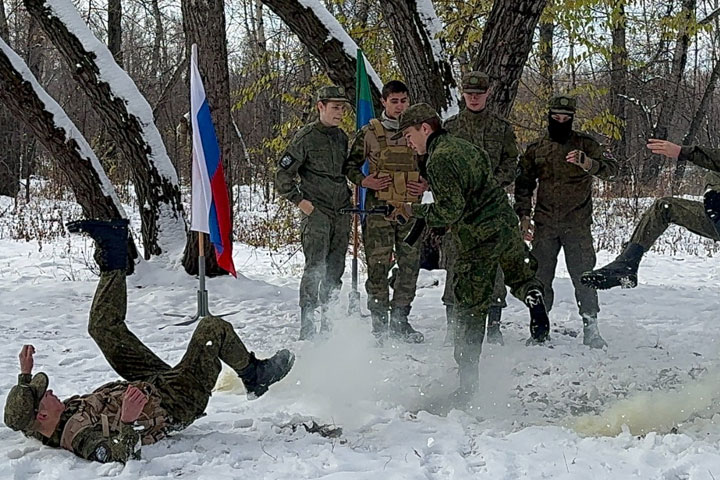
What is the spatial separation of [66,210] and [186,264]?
31.9ft

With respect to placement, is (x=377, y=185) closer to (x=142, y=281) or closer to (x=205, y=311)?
(x=205, y=311)

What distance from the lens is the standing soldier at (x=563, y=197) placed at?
559cm

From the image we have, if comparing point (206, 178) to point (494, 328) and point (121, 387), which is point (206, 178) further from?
point (121, 387)

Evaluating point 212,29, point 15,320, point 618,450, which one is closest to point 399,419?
point 618,450

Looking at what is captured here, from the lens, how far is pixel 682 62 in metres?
19.2

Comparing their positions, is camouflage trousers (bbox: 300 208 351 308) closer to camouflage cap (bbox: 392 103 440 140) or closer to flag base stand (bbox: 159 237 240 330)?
flag base stand (bbox: 159 237 240 330)

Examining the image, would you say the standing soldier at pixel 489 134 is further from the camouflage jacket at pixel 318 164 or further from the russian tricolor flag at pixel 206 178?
the russian tricolor flag at pixel 206 178

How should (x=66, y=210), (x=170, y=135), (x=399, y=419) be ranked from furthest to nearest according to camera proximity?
(x=170, y=135), (x=66, y=210), (x=399, y=419)

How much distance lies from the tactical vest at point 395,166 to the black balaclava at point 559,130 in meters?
1.07

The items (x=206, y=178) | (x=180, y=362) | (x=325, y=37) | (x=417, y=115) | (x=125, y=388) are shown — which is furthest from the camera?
(x=325, y=37)

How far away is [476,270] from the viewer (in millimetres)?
4441

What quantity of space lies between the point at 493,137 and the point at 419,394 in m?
2.11

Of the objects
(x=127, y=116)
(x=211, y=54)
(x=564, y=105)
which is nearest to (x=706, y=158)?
(x=564, y=105)

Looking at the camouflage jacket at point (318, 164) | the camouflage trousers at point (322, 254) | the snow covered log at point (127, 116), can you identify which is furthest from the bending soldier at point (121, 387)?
the snow covered log at point (127, 116)
